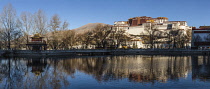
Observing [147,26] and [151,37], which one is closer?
[151,37]

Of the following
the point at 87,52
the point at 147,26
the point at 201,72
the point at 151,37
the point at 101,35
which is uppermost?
the point at 147,26

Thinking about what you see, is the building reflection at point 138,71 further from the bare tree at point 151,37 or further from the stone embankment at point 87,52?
the bare tree at point 151,37

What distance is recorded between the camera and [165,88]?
21.9 meters

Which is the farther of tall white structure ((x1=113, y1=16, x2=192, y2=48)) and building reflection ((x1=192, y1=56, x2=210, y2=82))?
tall white structure ((x1=113, y1=16, x2=192, y2=48))

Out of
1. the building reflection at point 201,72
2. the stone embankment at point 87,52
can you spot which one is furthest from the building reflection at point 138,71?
the stone embankment at point 87,52

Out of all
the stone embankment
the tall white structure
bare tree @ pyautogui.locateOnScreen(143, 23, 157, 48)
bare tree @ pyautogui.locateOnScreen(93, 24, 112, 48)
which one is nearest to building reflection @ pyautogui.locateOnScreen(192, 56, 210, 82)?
the stone embankment

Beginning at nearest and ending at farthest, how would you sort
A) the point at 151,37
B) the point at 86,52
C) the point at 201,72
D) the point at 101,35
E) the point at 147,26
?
the point at 201,72
the point at 86,52
the point at 101,35
the point at 151,37
the point at 147,26

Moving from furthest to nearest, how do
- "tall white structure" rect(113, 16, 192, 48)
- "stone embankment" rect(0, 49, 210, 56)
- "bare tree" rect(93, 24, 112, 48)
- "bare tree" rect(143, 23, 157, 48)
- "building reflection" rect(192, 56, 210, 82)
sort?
"tall white structure" rect(113, 16, 192, 48), "bare tree" rect(143, 23, 157, 48), "bare tree" rect(93, 24, 112, 48), "stone embankment" rect(0, 49, 210, 56), "building reflection" rect(192, 56, 210, 82)

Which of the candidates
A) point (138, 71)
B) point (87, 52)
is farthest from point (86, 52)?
point (138, 71)

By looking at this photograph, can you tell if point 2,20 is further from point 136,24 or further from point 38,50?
point 136,24

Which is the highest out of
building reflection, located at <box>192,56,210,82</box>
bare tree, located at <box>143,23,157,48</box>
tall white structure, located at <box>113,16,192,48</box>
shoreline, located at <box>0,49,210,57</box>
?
tall white structure, located at <box>113,16,192,48</box>

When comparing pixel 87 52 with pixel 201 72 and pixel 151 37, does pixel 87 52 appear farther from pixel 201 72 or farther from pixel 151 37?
pixel 201 72

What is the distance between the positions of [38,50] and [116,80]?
45279mm

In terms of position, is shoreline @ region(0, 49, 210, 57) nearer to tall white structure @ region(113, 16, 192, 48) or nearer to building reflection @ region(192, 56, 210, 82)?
building reflection @ region(192, 56, 210, 82)
